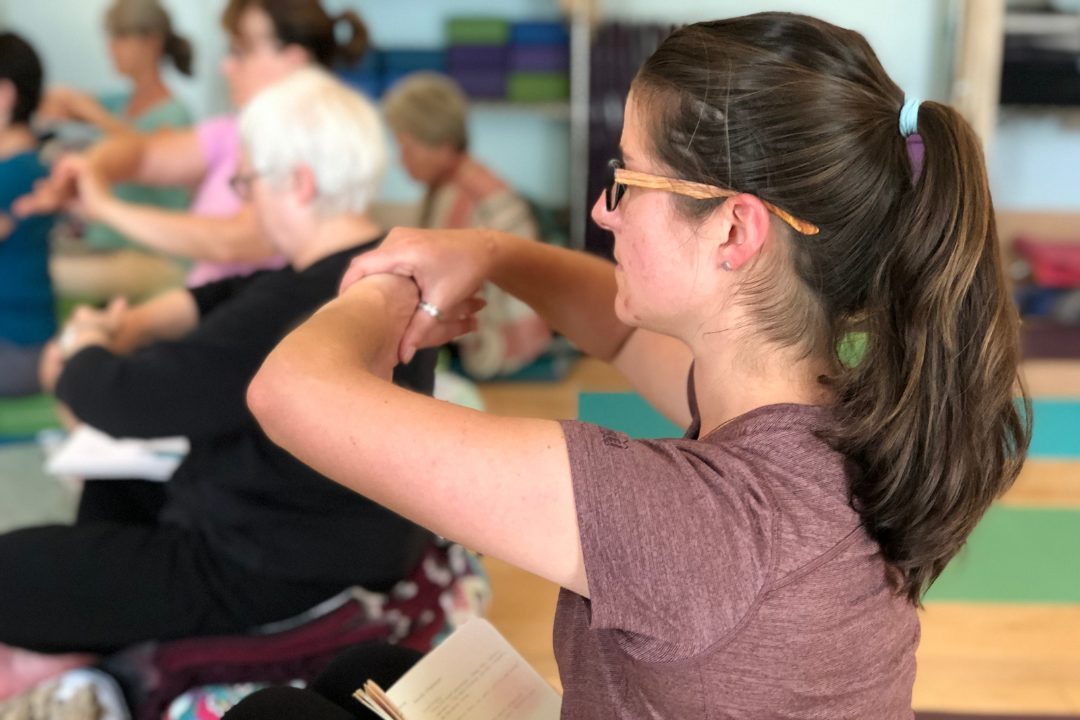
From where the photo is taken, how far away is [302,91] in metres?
1.71

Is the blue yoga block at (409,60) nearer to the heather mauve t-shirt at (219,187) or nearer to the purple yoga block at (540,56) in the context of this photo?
the purple yoga block at (540,56)

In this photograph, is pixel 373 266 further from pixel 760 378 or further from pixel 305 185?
pixel 305 185

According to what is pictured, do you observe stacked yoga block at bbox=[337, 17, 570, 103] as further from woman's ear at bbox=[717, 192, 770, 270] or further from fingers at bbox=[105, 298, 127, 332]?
woman's ear at bbox=[717, 192, 770, 270]

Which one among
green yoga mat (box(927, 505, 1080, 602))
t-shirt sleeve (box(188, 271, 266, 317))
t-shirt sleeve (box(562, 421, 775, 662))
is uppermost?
t-shirt sleeve (box(562, 421, 775, 662))

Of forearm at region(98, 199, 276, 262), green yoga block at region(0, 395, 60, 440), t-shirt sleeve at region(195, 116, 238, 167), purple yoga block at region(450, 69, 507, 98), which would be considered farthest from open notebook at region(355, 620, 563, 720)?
purple yoga block at region(450, 69, 507, 98)

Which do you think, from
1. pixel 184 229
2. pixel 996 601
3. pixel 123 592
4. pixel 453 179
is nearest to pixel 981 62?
pixel 453 179

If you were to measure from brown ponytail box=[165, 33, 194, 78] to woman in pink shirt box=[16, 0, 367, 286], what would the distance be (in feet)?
2.42

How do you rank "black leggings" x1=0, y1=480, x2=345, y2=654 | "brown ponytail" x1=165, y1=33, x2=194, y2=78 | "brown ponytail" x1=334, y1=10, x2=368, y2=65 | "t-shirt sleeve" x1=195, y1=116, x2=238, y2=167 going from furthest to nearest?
"brown ponytail" x1=165, y1=33, x2=194, y2=78
"brown ponytail" x1=334, y1=10, x2=368, y2=65
"t-shirt sleeve" x1=195, y1=116, x2=238, y2=167
"black leggings" x1=0, y1=480, x2=345, y2=654

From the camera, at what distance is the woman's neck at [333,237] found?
5.57 ft

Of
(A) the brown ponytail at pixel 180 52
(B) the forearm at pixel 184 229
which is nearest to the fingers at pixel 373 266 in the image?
(B) the forearm at pixel 184 229

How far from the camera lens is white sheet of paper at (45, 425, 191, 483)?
75.1 inches

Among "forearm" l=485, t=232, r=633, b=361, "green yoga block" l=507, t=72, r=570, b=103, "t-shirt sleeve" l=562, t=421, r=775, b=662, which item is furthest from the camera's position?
"green yoga block" l=507, t=72, r=570, b=103

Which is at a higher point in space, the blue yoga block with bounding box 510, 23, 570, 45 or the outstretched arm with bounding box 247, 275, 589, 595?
the blue yoga block with bounding box 510, 23, 570, 45

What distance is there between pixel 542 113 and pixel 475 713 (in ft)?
13.4
